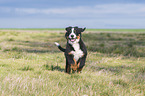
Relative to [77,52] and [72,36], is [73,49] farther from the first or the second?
[72,36]

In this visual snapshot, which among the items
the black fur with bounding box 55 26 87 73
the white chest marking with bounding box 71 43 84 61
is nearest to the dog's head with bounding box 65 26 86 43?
the black fur with bounding box 55 26 87 73

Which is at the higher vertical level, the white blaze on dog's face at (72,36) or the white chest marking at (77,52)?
the white blaze on dog's face at (72,36)

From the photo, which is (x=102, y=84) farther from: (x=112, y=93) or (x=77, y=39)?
(x=77, y=39)

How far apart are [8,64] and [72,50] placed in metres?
2.19

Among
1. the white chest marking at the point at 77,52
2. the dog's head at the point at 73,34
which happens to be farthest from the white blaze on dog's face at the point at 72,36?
the white chest marking at the point at 77,52

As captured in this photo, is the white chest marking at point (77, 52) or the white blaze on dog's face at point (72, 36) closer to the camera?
the white blaze on dog's face at point (72, 36)

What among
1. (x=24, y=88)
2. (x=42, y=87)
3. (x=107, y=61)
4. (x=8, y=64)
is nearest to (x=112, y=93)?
(x=42, y=87)

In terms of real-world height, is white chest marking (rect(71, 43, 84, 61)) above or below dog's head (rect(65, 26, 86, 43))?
below

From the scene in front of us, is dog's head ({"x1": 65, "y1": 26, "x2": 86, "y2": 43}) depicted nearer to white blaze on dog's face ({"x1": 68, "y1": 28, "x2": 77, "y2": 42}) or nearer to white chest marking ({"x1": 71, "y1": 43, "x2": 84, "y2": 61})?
white blaze on dog's face ({"x1": 68, "y1": 28, "x2": 77, "y2": 42})

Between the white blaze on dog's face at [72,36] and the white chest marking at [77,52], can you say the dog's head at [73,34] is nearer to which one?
the white blaze on dog's face at [72,36]

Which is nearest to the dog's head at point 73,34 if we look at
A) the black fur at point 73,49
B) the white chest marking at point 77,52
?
the black fur at point 73,49

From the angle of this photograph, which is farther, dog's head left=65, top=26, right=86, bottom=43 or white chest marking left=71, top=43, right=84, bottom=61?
white chest marking left=71, top=43, right=84, bottom=61

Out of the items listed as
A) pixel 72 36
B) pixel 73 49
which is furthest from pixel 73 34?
pixel 73 49

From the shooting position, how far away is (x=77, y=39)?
4586 millimetres
